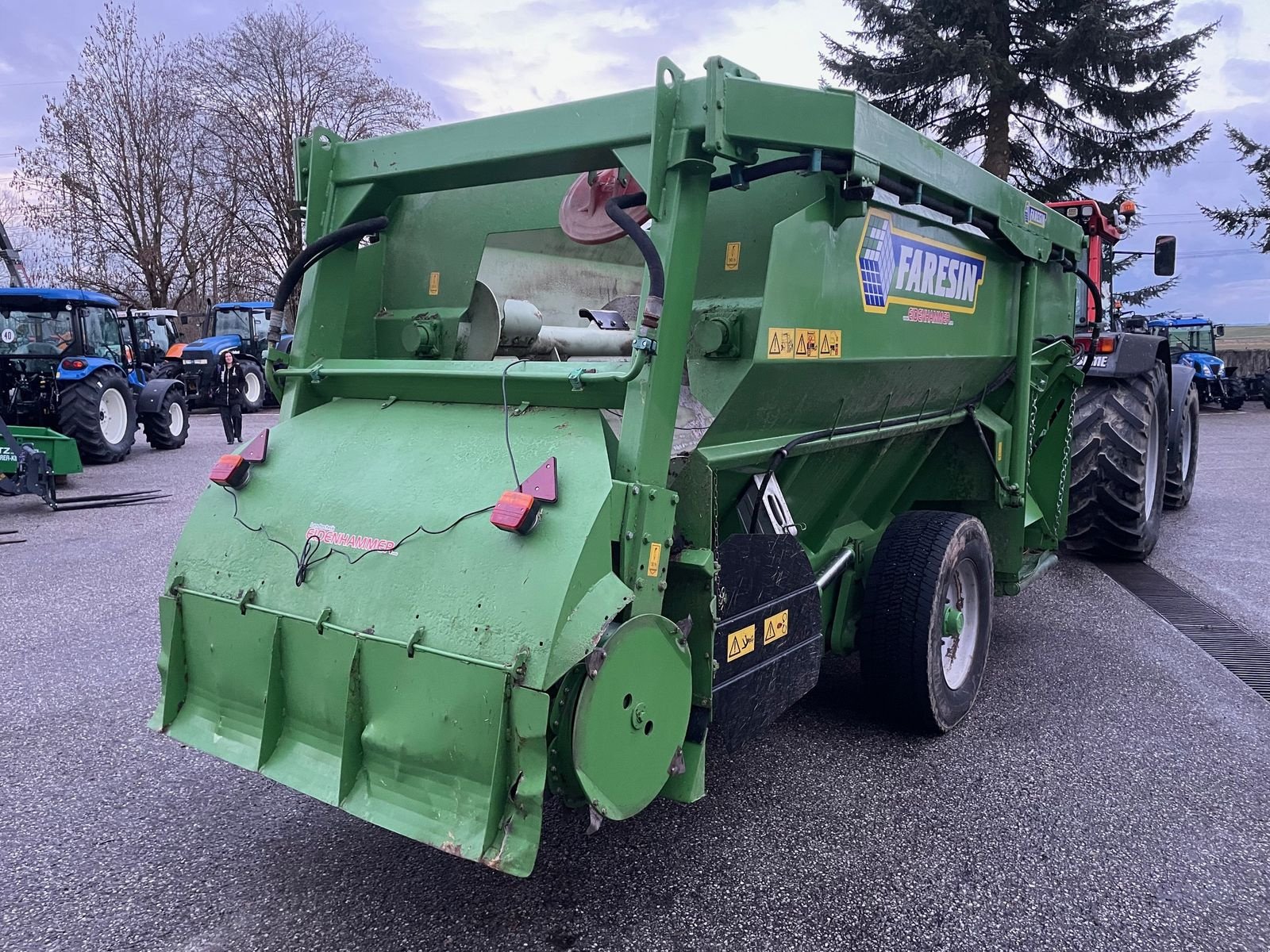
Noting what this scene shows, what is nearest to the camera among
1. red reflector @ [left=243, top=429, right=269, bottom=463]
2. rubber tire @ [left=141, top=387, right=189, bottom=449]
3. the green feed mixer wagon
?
the green feed mixer wagon

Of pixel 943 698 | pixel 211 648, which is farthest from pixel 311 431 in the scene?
Result: pixel 943 698

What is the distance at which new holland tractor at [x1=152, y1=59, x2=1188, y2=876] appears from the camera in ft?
8.17

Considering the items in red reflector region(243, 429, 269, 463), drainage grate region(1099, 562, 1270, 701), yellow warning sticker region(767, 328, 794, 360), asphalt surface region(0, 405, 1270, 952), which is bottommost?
asphalt surface region(0, 405, 1270, 952)

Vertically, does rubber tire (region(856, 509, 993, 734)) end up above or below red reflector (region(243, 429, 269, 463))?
below

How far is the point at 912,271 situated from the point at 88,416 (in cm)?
1174

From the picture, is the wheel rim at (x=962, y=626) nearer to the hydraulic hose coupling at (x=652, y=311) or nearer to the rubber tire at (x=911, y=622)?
the rubber tire at (x=911, y=622)

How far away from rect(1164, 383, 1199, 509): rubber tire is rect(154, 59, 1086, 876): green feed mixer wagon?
592 cm

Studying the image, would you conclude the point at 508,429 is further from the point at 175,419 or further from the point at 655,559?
the point at 175,419

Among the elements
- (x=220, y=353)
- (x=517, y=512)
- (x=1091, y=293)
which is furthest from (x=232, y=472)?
(x=220, y=353)

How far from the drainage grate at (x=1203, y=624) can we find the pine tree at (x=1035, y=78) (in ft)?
43.5

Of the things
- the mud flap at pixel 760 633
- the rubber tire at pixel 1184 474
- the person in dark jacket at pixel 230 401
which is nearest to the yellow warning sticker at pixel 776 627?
the mud flap at pixel 760 633

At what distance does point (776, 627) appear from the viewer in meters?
3.13

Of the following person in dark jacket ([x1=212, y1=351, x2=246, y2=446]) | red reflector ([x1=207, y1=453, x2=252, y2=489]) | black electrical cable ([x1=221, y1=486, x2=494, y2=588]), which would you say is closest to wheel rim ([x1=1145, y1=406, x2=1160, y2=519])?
black electrical cable ([x1=221, y1=486, x2=494, y2=588])

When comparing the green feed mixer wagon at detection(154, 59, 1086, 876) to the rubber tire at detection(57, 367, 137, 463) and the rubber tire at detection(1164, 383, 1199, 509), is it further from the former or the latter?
the rubber tire at detection(57, 367, 137, 463)
